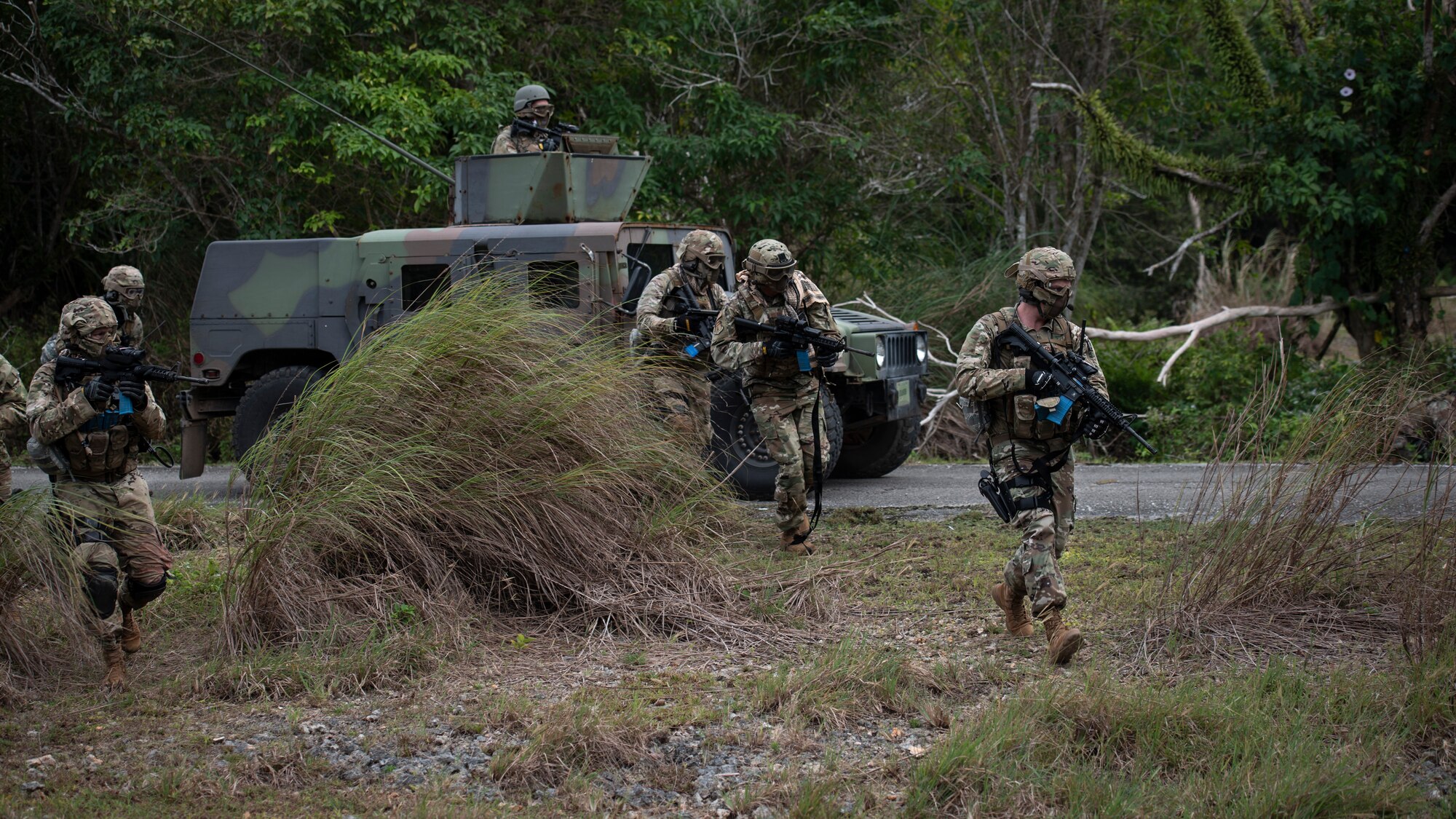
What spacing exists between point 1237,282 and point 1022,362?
8847 millimetres

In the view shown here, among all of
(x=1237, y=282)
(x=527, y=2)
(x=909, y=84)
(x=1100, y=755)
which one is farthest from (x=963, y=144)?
(x=1100, y=755)

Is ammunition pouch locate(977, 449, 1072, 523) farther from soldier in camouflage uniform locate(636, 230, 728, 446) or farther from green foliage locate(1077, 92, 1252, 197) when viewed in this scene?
green foliage locate(1077, 92, 1252, 197)

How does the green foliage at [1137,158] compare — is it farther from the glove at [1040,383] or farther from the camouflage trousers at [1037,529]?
the glove at [1040,383]

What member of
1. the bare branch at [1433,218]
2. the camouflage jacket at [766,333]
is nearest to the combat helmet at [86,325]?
the camouflage jacket at [766,333]

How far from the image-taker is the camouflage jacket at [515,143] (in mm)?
9047

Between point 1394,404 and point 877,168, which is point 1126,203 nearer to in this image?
point 877,168

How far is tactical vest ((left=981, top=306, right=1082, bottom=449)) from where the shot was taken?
15.6 feet

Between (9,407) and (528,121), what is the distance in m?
5.01

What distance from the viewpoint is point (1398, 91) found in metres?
10.4

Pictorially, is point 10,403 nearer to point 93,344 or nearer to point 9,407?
point 9,407

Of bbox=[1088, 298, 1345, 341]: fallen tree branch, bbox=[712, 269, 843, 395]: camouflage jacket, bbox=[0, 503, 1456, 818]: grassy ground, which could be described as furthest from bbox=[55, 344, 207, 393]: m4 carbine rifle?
bbox=[1088, 298, 1345, 341]: fallen tree branch

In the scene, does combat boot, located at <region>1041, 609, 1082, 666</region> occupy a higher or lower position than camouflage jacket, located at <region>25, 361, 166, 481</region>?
lower

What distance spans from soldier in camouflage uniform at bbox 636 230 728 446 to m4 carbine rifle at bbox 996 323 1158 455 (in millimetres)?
2280

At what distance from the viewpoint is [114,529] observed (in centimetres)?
474
